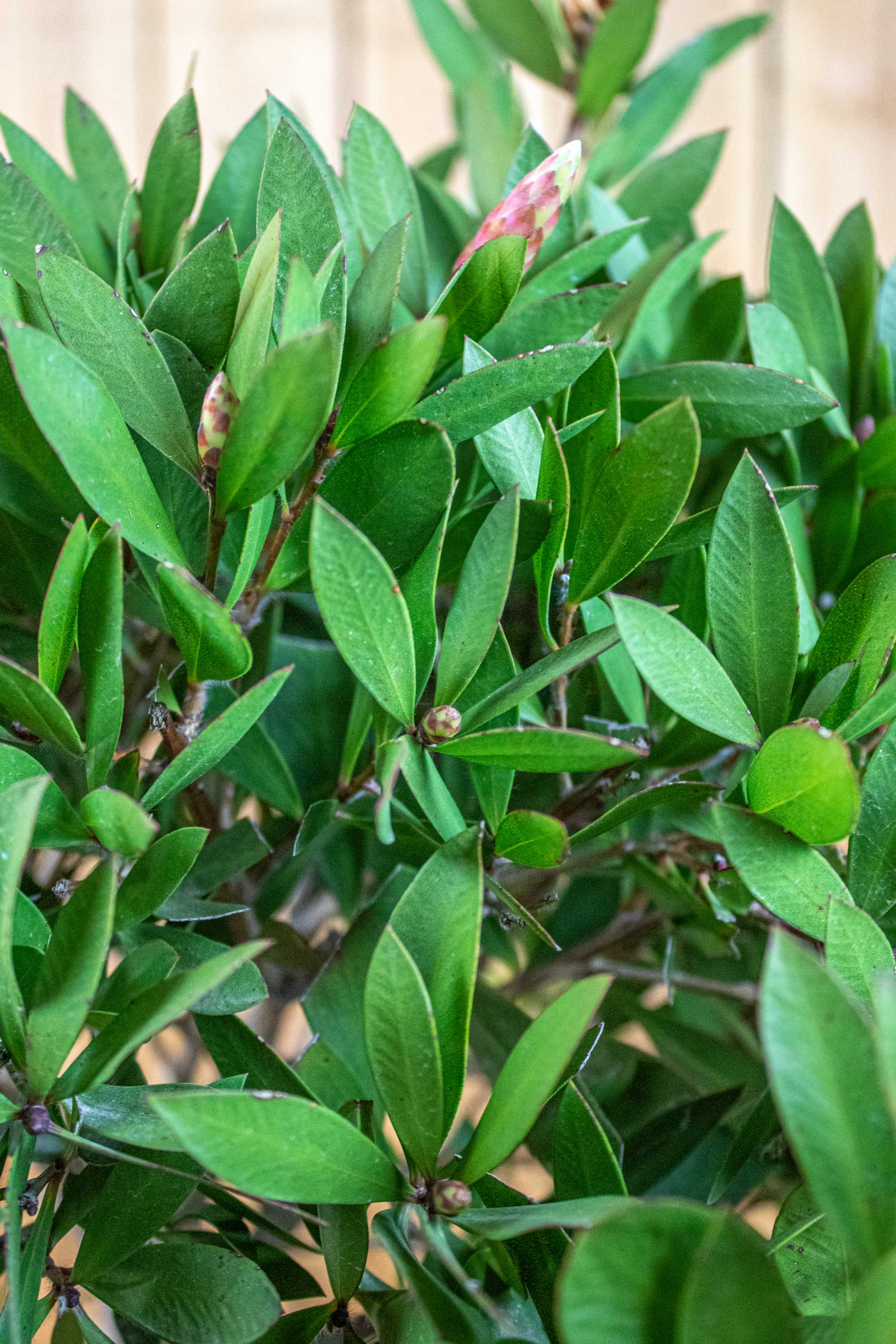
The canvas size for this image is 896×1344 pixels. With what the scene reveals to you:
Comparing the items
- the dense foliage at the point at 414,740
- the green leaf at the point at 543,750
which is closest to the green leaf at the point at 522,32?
the dense foliage at the point at 414,740

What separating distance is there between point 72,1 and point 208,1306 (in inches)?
55.2

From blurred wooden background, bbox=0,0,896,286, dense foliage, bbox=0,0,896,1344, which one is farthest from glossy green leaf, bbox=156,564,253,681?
blurred wooden background, bbox=0,0,896,286

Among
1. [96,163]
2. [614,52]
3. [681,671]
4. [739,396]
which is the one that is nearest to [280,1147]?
[681,671]

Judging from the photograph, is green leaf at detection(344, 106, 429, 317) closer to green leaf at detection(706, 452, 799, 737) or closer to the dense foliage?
the dense foliage

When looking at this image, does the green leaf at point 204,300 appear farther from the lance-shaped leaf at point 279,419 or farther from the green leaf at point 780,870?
the green leaf at point 780,870

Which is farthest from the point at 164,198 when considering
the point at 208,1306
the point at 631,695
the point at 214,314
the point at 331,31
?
the point at 331,31

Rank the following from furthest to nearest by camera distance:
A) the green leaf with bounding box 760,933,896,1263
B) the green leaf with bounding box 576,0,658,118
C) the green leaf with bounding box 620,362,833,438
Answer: the green leaf with bounding box 576,0,658,118, the green leaf with bounding box 620,362,833,438, the green leaf with bounding box 760,933,896,1263

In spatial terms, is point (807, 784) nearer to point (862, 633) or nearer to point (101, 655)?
point (862, 633)

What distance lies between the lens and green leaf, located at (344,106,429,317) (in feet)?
1.19

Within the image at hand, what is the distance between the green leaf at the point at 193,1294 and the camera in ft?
0.88

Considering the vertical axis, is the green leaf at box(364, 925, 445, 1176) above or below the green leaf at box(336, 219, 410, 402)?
below

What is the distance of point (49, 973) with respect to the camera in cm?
24

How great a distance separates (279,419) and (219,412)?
0.03m

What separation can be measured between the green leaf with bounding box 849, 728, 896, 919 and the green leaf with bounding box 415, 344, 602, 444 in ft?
0.40
